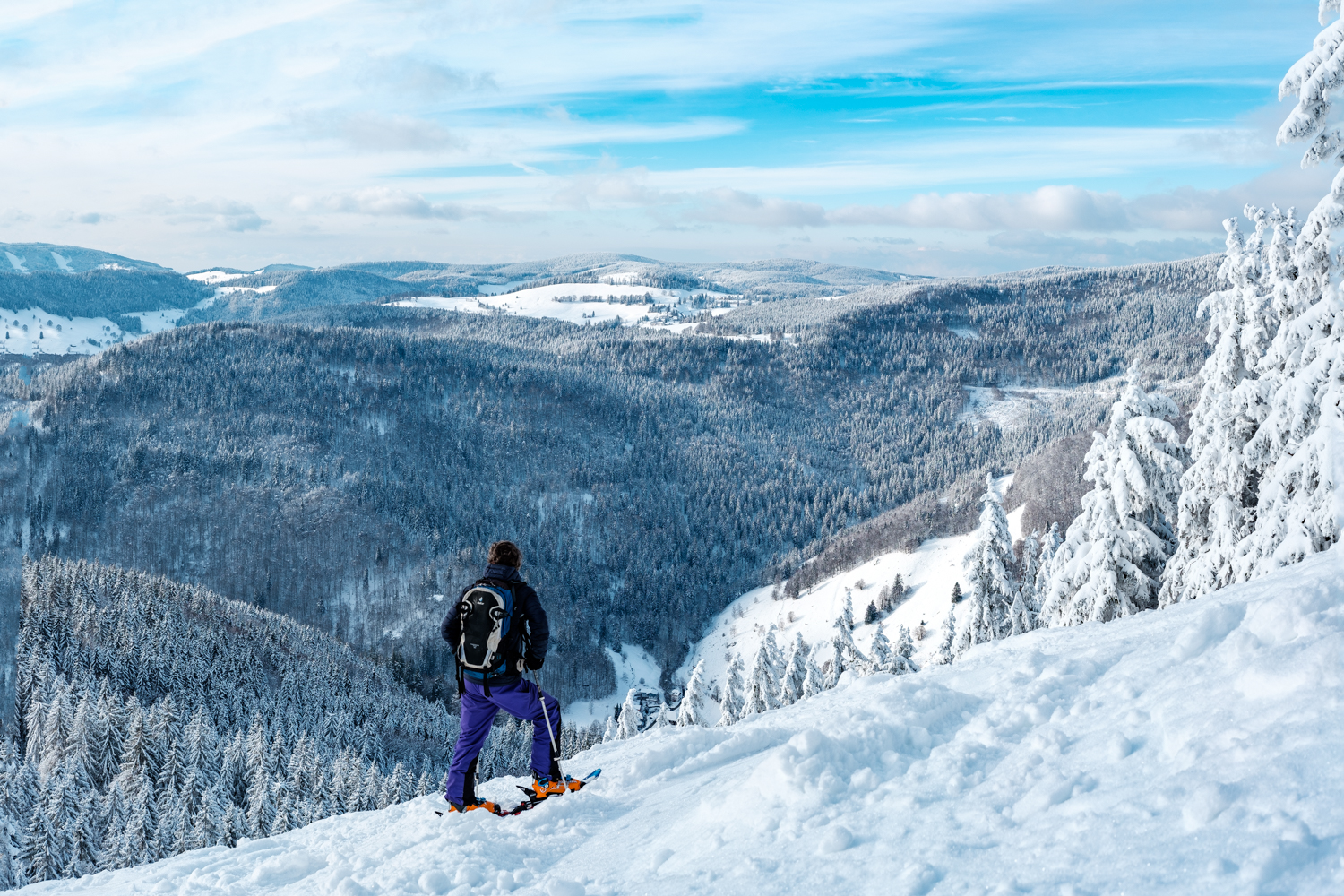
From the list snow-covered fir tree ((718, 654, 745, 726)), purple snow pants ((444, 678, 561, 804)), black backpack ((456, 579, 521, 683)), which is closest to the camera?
black backpack ((456, 579, 521, 683))

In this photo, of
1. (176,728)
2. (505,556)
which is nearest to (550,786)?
(505,556)

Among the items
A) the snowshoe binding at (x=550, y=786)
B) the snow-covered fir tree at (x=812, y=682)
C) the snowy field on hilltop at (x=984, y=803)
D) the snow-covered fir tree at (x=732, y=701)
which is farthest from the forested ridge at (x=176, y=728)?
the snowy field on hilltop at (x=984, y=803)

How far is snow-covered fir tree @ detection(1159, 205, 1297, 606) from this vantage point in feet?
59.9

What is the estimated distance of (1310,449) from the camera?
1498 cm

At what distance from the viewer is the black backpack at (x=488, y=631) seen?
30.2ft

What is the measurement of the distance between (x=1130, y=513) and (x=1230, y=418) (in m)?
4.48

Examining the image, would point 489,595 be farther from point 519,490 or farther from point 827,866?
point 519,490

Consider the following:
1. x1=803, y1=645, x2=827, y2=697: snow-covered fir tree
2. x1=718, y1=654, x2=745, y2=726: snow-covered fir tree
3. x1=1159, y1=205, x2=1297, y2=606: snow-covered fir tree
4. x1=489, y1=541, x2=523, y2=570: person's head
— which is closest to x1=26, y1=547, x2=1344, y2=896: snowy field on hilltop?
x1=489, y1=541, x2=523, y2=570: person's head

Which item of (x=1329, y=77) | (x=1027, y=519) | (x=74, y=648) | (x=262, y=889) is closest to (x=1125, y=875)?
(x=262, y=889)

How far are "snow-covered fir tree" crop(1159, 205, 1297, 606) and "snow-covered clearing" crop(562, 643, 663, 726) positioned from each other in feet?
340

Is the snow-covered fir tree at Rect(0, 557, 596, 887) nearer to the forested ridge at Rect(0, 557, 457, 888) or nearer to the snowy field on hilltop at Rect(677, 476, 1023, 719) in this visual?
the forested ridge at Rect(0, 557, 457, 888)

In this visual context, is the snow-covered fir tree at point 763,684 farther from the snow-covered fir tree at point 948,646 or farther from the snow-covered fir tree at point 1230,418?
the snow-covered fir tree at point 1230,418

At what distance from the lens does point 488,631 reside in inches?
364

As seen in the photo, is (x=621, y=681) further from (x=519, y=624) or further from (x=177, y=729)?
(x=519, y=624)
